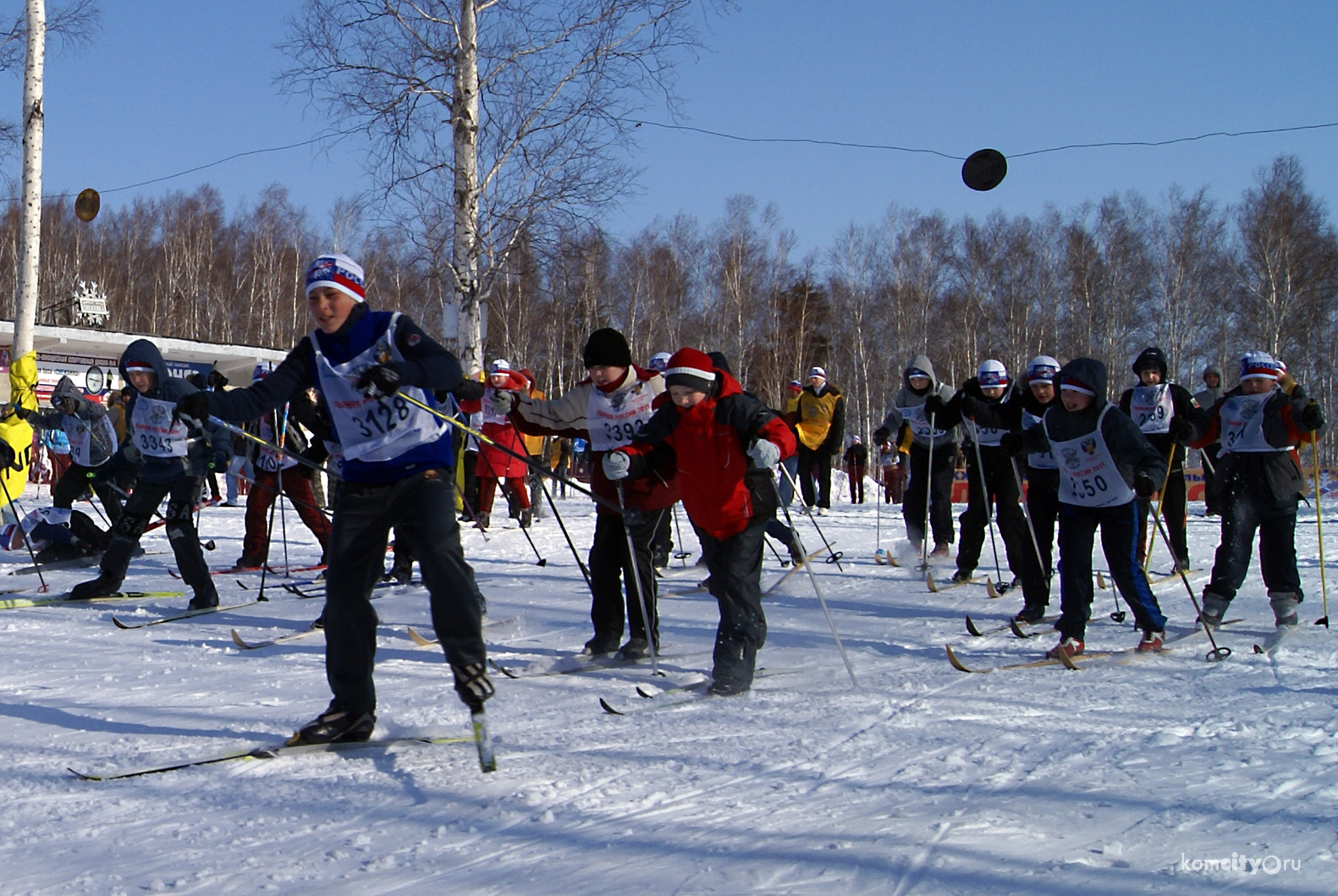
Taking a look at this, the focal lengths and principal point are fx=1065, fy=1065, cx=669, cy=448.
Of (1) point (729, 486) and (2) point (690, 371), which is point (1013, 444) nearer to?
(1) point (729, 486)

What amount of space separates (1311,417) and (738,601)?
3503 millimetres

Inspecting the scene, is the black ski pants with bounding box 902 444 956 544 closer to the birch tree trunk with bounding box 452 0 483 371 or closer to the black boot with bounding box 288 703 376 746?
the birch tree trunk with bounding box 452 0 483 371

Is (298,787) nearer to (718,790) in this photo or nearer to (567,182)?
(718,790)

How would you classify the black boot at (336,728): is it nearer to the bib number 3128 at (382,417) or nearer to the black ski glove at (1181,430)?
the bib number 3128 at (382,417)

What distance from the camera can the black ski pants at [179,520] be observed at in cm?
677

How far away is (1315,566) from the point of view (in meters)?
8.62

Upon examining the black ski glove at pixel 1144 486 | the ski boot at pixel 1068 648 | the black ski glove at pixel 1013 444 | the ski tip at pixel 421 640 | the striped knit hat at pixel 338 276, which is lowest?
the ski tip at pixel 421 640

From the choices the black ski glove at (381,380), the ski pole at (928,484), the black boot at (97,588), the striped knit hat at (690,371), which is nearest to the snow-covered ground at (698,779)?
the black ski glove at (381,380)

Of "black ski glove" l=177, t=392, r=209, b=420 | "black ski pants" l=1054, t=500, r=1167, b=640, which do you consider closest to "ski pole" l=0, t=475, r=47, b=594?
"black ski glove" l=177, t=392, r=209, b=420

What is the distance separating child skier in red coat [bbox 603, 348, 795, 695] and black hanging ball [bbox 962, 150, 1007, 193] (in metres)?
7.95

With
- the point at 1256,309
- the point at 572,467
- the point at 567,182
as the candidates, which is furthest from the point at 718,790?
the point at 1256,309

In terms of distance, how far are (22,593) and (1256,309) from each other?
33.4 metres

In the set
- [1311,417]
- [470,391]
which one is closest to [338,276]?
[470,391]

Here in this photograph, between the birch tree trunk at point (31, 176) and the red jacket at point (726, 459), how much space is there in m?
10.7
